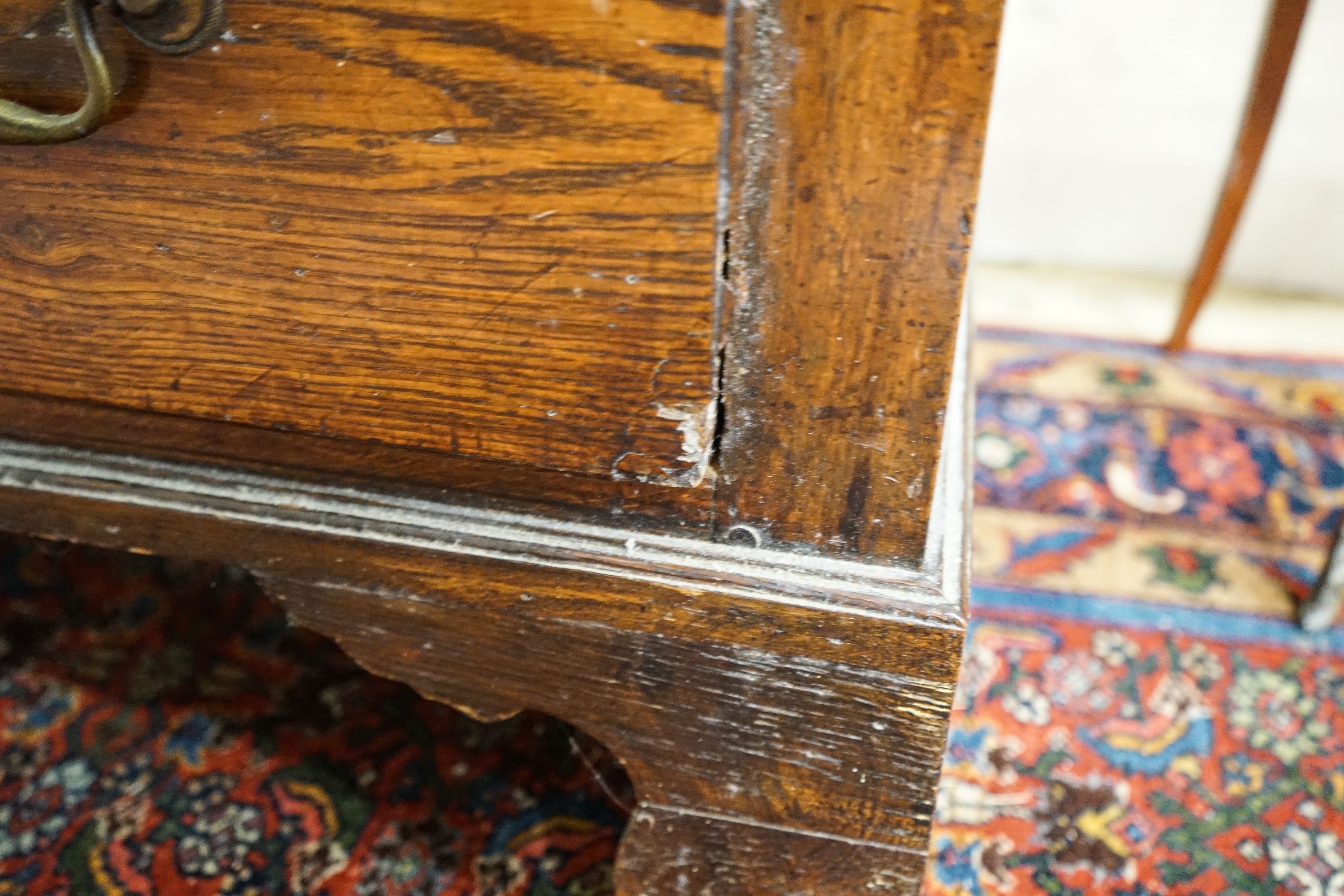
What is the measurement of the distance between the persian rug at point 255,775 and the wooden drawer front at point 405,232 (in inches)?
11.8

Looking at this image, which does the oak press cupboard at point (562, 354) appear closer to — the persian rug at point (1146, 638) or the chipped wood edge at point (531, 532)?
the chipped wood edge at point (531, 532)

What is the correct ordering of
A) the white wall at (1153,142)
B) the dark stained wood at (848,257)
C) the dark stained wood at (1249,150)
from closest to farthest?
the dark stained wood at (848,257) → the dark stained wood at (1249,150) → the white wall at (1153,142)

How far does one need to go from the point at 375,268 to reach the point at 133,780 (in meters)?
0.63

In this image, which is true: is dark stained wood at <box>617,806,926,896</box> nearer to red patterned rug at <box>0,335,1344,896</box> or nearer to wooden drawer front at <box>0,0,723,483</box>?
red patterned rug at <box>0,335,1344,896</box>

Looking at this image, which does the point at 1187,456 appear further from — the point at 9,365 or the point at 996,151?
the point at 9,365

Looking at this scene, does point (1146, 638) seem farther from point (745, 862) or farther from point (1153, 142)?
point (1153, 142)

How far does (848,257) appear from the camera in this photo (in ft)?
1.35

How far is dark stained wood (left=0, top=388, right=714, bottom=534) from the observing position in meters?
0.49

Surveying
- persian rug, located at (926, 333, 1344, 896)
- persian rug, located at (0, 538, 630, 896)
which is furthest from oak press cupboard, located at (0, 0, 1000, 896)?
persian rug, located at (926, 333, 1344, 896)

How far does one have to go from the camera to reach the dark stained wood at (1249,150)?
1113 mm

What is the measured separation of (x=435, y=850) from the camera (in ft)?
2.58

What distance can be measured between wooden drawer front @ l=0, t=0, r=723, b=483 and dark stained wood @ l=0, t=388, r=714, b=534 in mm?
19

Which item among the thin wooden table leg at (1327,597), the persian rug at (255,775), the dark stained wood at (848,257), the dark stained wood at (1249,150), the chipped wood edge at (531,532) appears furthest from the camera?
the dark stained wood at (1249,150)

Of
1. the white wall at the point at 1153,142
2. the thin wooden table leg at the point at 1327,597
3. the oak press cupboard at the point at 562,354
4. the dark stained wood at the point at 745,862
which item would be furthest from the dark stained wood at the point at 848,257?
the white wall at the point at 1153,142
